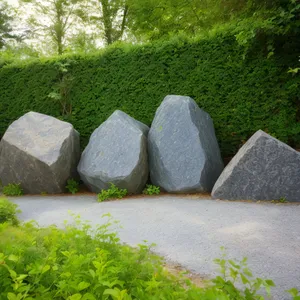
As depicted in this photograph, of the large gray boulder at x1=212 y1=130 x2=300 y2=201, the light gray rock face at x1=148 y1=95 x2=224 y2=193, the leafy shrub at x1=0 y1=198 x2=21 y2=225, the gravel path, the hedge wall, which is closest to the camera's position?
the gravel path

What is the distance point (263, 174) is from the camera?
5703mm

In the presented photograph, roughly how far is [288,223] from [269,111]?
3.29m

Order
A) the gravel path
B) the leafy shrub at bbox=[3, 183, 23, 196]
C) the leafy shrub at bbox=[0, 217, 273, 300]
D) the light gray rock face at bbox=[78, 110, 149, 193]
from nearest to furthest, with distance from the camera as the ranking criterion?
the leafy shrub at bbox=[0, 217, 273, 300] → the gravel path → the light gray rock face at bbox=[78, 110, 149, 193] → the leafy shrub at bbox=[3, 183, 23, 196]

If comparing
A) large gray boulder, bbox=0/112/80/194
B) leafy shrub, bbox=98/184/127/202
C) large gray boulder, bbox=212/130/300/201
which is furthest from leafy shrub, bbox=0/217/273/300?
large gray boulder, bbox=0/112/80/194

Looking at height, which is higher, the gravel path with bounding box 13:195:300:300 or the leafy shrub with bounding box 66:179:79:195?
the gravel path with bounding box 13:195:300:300

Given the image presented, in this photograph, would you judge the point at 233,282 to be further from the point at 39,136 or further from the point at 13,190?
the point at 13,190

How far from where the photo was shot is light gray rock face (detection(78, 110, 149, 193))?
6.62m

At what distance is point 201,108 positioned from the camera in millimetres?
7723

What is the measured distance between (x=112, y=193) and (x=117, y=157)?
2.43 ft

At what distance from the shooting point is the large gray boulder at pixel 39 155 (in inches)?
277

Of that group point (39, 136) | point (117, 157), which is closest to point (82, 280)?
point (117, 157)

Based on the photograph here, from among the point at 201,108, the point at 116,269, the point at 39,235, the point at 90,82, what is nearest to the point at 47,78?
the point at 90,82

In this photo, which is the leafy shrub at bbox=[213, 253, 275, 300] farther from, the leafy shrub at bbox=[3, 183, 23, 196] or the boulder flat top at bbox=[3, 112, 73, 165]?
the leafy shrub at bbox=[3, 183, 23, 196]

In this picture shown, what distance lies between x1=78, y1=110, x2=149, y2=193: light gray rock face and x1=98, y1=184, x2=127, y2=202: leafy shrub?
0.09 meters
